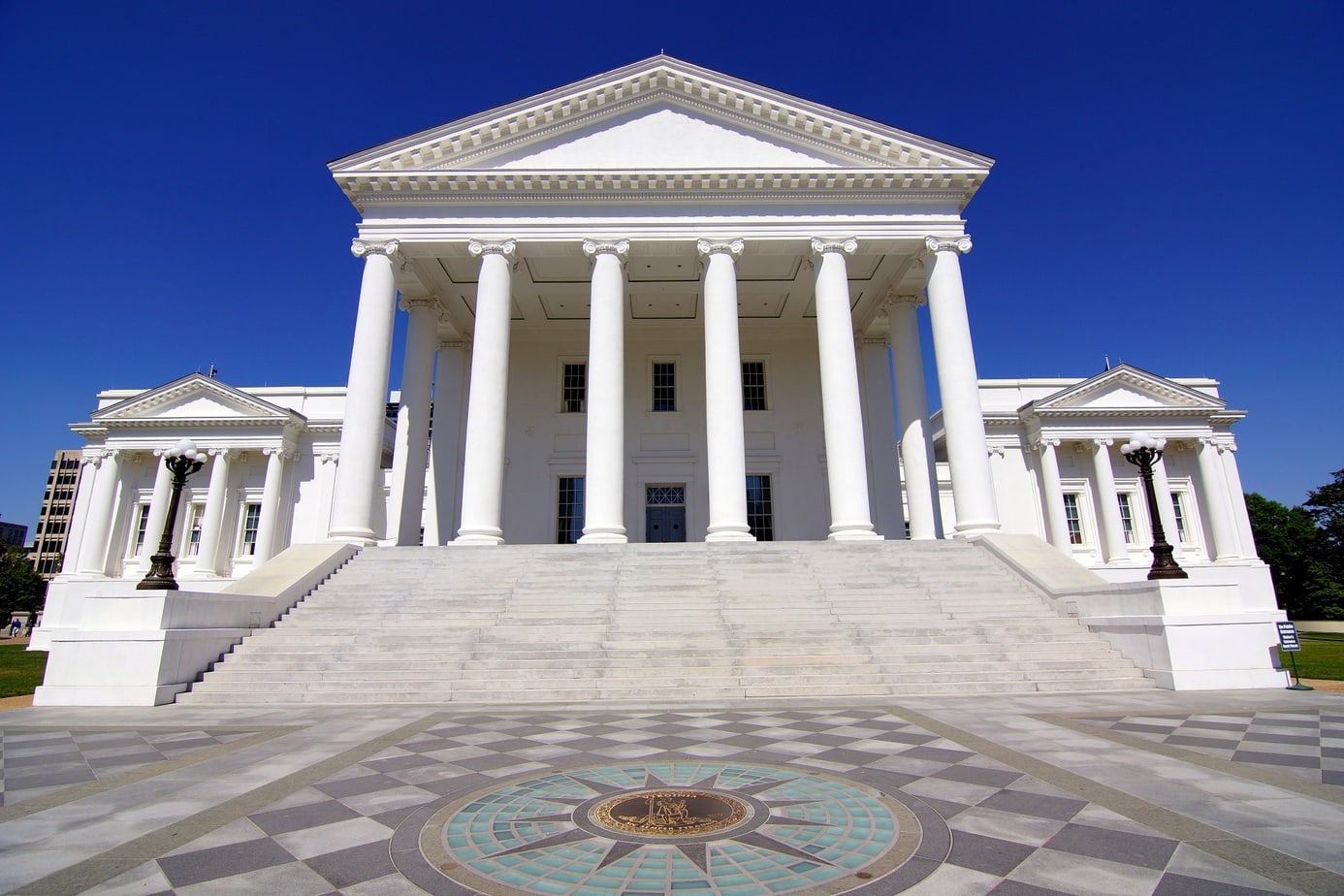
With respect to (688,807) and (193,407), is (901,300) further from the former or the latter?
(193,407)

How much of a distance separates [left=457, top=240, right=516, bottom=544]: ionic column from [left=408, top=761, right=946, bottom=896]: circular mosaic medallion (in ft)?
50.0

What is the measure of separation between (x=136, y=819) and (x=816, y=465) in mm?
26596

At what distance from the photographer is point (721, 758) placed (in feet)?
21.0

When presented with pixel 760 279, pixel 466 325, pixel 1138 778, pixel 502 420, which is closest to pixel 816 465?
pixel 760 279

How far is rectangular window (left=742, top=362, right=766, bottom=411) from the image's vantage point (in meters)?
30.6

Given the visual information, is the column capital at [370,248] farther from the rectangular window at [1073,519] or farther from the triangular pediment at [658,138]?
the rectangular window at [1073,519]

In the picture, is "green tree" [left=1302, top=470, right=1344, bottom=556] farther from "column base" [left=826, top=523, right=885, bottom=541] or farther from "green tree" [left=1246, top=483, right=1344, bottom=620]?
"column base" [left=826, top=523, right=885, bottom=541]

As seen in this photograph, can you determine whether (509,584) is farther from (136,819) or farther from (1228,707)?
(1228,707)

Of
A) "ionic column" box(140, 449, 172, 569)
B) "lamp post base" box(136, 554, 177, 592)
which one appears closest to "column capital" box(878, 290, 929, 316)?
"lamp post base" box(136, 554, 177, 592)

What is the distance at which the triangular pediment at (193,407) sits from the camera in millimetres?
38156

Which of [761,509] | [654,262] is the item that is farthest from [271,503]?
[761,509]

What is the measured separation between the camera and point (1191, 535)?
1516 inches

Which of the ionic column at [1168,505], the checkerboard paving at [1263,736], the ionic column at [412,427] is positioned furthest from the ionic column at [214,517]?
the ionic column at [1168,505]

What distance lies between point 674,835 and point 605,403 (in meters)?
17.1
